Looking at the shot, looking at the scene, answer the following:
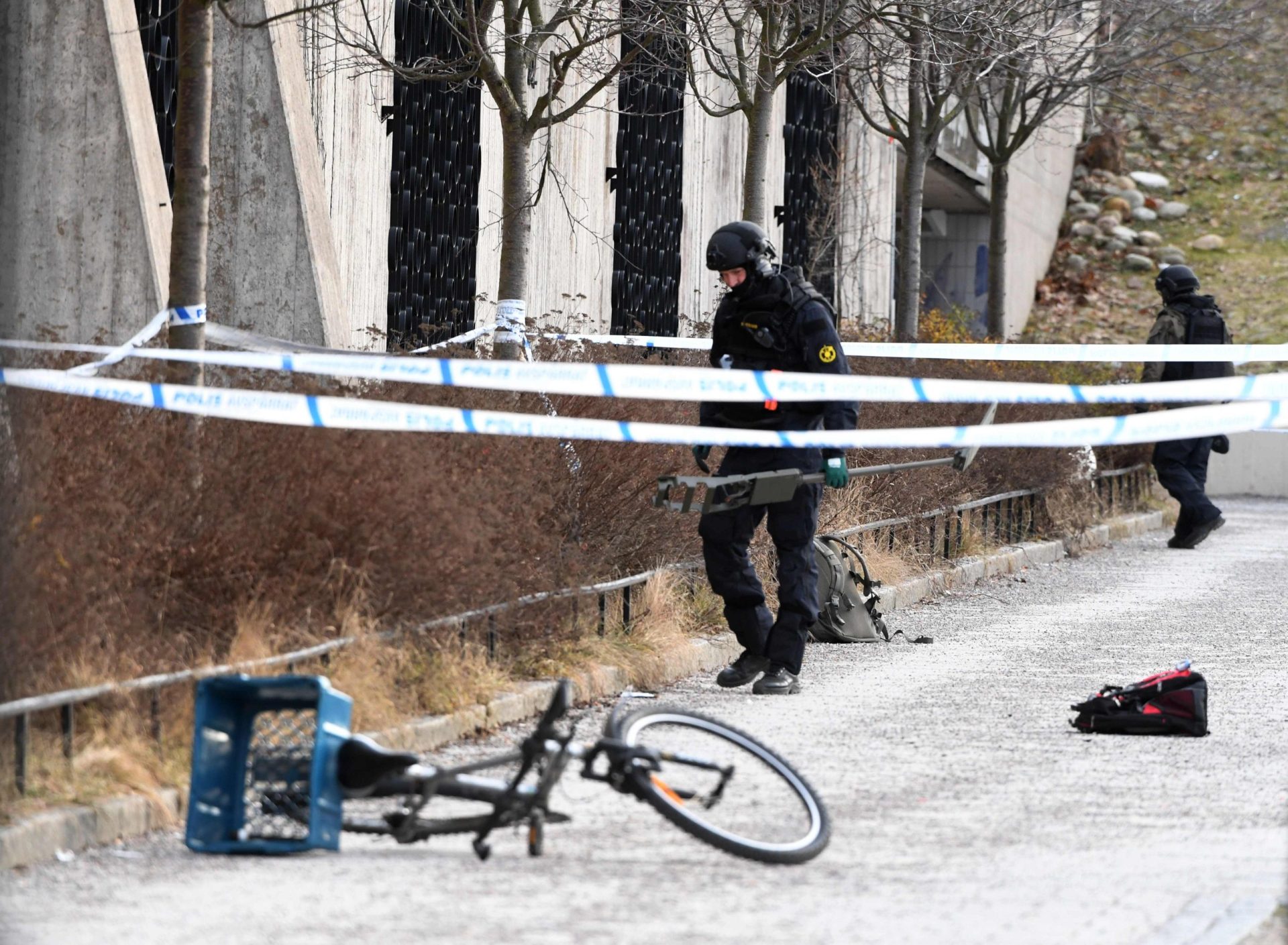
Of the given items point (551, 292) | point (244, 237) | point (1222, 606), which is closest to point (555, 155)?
point (551, 292)

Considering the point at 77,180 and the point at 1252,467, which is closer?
the point at 77,180

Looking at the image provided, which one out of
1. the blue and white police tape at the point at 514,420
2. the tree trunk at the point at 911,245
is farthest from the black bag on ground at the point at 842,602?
the tree trunk at the point at 911,245

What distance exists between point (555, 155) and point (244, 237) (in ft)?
17.4

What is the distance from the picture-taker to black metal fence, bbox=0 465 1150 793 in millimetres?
5859

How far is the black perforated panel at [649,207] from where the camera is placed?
63.4 ft

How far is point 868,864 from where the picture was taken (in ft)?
18.5

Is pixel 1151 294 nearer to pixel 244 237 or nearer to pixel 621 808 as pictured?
pixel 244 237

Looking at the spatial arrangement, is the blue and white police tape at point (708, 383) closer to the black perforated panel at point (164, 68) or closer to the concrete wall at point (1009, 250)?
the black perforated panel at point (164, 68)

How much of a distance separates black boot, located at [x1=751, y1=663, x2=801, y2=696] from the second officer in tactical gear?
7.97 metres

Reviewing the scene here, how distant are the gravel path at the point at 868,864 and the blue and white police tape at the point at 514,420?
Answer: 120cm

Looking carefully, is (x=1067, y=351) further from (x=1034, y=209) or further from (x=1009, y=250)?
(x=1034, y=209)

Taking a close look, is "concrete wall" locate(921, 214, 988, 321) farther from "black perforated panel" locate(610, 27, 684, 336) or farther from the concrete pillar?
the concrete pillar

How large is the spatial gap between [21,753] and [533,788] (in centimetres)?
147

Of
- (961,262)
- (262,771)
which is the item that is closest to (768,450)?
(262,771)
